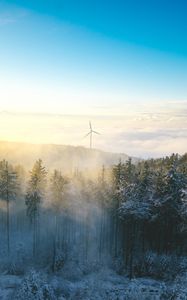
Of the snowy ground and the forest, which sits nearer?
the snowy ground

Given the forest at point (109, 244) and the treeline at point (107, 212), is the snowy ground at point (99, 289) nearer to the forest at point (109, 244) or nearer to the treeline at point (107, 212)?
the forest at point (109, 244)

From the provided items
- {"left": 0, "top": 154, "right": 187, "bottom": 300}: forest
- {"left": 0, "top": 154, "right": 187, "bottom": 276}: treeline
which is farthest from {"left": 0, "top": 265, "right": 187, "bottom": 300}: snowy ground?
{"left": 0, "top": 154, "right": 187, "bottom": 276}: treeline

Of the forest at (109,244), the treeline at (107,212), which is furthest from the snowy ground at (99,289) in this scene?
the treeline at (107,212)

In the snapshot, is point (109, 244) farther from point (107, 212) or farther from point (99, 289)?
point (99, 289)

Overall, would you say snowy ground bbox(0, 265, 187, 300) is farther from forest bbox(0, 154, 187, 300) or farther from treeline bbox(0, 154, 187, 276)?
treeline bbox(0, 154, 187, 276)

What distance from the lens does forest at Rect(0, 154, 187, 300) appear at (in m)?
38.0

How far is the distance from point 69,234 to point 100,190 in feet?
Result: 48.0

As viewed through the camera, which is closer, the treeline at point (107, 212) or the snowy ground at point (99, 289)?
the snowy ground at point (99, 289)

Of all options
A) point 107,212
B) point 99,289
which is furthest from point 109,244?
point 99,289

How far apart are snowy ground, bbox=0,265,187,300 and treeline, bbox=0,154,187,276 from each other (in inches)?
239

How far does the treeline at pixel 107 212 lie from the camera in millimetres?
49156

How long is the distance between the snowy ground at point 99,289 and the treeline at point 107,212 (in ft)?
19.9

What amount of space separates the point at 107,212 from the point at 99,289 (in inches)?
1249

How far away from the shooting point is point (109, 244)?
63438mm
